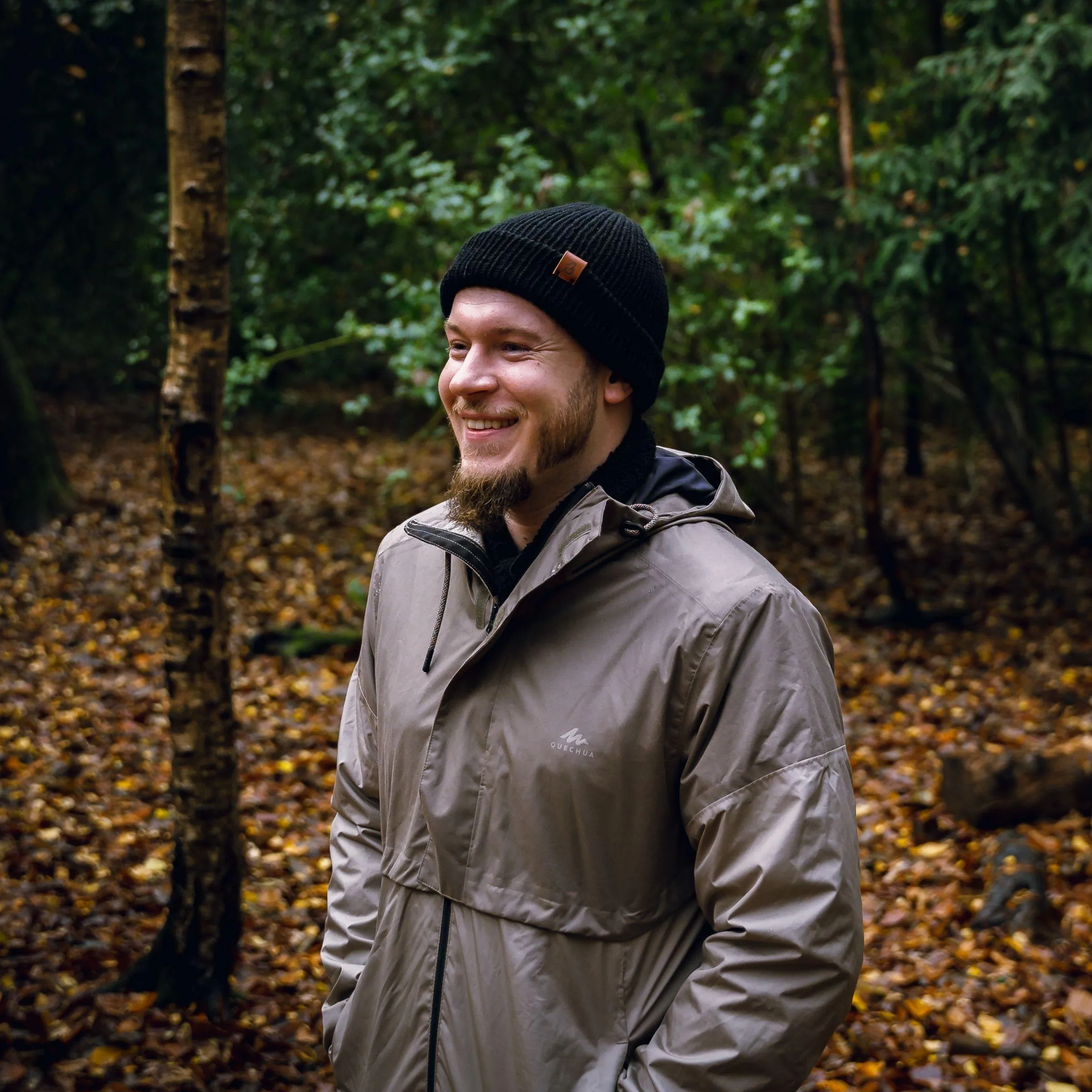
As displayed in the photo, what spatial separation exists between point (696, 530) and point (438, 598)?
552 millimetres

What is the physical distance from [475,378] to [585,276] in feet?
0.90

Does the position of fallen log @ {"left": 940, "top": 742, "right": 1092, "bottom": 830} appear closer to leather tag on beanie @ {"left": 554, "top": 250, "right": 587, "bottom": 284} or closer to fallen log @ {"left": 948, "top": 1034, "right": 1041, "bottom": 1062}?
fallen log @ {"left": 948, "top": 1034, "right": 1041, "bottom": 1062}

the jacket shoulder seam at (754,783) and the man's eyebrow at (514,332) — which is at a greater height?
the man's eyebrow at (514,332)

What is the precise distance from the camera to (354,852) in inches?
90.6

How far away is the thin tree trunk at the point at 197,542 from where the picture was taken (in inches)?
145

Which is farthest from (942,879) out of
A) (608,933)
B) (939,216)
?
(939,216)

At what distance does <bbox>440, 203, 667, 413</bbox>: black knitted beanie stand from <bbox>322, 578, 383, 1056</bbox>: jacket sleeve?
782 millimetres

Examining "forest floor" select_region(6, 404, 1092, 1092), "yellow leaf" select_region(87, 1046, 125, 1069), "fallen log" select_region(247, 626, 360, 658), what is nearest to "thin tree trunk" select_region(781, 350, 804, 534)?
"forest floor" select_region(6, 404, 1092, 1092)

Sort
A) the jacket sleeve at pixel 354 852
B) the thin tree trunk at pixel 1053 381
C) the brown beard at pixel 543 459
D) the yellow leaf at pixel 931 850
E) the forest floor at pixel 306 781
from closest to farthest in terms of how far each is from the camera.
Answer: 1. the brown beard at pixel 543 459
2. the jacket sleeve at pixel 354 852
3. the forest floor at pixel 306 781
4. the yellow leaf at pixel 931 850
5. the thin tree trunk at pixel 1053 381

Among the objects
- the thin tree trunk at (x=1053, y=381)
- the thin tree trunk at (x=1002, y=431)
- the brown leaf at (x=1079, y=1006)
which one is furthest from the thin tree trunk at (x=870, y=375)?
the brown leaf at (x=1079, y=1006)

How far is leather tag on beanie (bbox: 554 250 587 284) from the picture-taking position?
189 centimetres

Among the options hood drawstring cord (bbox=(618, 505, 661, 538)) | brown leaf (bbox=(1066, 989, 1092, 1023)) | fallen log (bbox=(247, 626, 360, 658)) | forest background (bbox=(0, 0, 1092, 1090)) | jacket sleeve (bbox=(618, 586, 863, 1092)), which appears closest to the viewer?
jacket sleeve (bbox=(618, 586, 863, 1092))

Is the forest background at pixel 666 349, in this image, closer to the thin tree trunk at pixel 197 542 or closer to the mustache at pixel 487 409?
the thin tree trunk at pixel 197 542

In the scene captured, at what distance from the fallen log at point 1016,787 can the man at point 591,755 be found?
438cm
